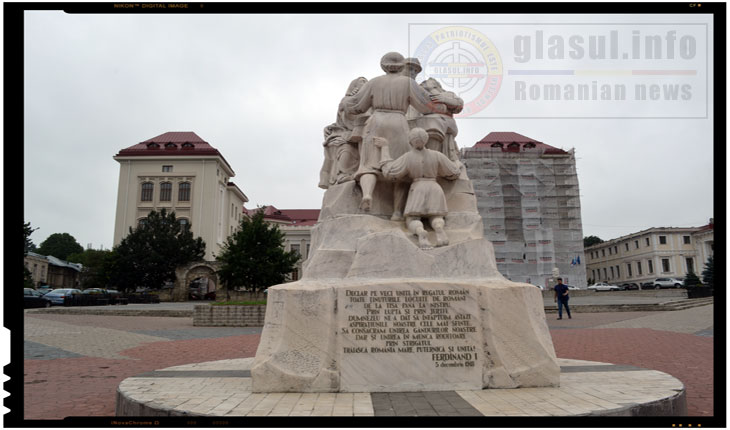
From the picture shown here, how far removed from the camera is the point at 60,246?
73375mm

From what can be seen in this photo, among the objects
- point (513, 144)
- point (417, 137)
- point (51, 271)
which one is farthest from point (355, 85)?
point (51, 271)

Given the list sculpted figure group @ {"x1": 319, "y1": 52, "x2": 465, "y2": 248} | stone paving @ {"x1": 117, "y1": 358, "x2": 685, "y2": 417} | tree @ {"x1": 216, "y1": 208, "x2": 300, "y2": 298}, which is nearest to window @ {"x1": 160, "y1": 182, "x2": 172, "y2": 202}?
tree @ {"x1": 216, "y1": 208, "x2": 300, "y2": 298}

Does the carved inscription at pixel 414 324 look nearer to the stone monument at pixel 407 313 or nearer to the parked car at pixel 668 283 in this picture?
the stone monument at pixel 407 313

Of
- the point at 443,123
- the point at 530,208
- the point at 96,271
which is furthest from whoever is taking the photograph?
the point at 96,271

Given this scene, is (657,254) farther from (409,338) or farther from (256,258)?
(409,338)

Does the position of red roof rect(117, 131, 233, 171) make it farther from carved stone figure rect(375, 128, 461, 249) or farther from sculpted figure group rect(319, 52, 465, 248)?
carved stone figure rect(375, 128, 461, 249)

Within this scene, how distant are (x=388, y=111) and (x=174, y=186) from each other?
149 feet

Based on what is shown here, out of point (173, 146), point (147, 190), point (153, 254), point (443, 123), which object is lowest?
point (153, 254)

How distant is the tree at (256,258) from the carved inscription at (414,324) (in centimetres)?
2608

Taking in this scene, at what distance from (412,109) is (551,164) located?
3857 cm

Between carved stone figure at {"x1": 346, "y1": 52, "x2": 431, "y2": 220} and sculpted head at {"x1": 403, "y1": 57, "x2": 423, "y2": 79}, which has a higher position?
sculpted head at {"x1": 403, "y1": 57, "x2": 423, "y2": 79}

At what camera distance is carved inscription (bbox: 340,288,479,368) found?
4.38 m

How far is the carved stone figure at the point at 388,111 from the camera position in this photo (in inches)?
224

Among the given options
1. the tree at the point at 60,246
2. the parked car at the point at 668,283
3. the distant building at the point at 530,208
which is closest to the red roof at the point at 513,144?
the distant building at the point at 530,208
